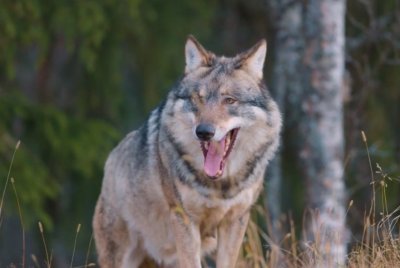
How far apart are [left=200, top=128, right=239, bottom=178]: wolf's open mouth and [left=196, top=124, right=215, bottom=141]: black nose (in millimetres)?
208

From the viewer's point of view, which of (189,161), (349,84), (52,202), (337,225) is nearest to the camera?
(189,161)

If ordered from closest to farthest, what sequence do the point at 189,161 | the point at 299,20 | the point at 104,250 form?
the point at 189,161 → the point at 104,250 → the point at 299,20

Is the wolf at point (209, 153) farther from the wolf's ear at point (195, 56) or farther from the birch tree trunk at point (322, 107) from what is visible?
the birch tree trunk at point (322, 107)

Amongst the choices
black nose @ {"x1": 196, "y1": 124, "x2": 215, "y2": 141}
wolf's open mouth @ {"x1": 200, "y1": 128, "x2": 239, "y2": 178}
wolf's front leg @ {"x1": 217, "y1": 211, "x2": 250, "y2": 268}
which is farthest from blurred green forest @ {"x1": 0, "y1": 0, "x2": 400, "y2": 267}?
black nose @ {"x1": 196, "y1": 124, "x2": 215, "y2": 141}

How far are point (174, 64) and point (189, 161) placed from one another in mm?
8132

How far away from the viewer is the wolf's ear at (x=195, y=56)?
22.8ft

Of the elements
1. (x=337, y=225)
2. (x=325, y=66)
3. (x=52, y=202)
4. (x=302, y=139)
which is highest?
(x=325, y=66)

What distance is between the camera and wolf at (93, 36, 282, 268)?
667 centimetres

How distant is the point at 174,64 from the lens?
1484 cm

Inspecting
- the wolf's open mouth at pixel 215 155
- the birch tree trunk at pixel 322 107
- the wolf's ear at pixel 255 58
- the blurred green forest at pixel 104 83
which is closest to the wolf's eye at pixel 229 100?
the wolf's open mouth at pixel 215 155

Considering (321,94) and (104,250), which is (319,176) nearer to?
(321,94)

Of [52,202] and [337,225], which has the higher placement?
[337,225]

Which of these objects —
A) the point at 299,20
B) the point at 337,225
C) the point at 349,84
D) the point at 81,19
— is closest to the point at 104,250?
the point at 337,225

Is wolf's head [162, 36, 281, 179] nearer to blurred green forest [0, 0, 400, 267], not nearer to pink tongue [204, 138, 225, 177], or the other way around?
pink tongue [204, 138, 225, 177]
